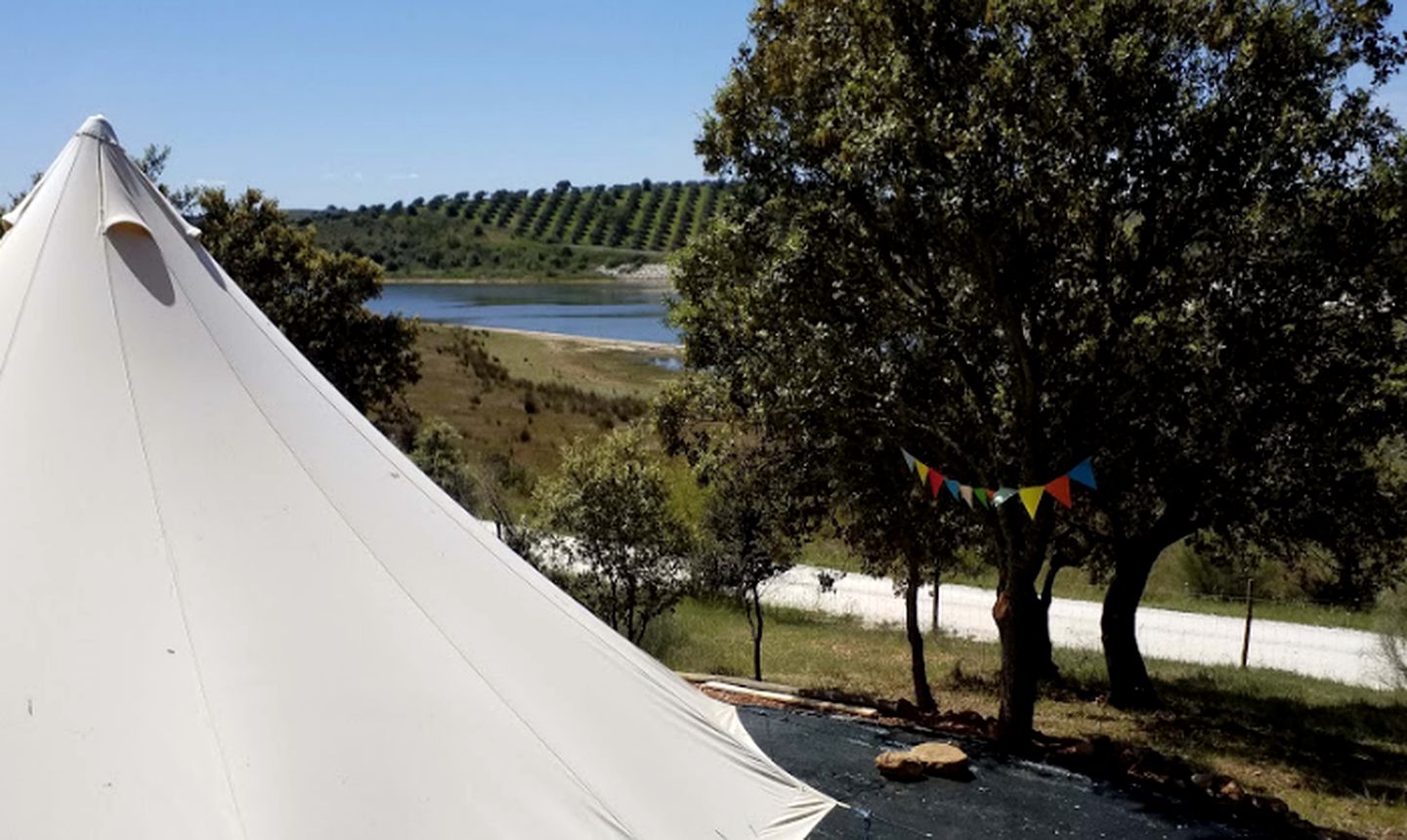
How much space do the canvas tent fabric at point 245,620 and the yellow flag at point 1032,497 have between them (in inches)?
138

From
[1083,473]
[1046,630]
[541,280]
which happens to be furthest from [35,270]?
[541,280]

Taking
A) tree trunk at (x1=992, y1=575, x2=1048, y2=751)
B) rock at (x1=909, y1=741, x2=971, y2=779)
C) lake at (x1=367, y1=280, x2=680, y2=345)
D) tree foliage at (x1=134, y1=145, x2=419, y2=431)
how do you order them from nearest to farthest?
1. rock at (x1=909, y1=741, x2=971, y2=779)
2. tree trunk at (x1=992, y1=575, x2=1048, y2=751)
3. tree foliage at (x1=134, y1=145, x2=419, y2=431)
4. lake at (x1=367, y1=280, x2=680, y2=345)

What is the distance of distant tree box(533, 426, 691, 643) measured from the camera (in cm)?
1449

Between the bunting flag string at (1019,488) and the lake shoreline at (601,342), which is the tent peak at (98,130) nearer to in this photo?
the bunting flag string at (1019,488)

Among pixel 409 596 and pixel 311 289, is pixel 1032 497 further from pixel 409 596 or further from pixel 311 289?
pixel 311 289

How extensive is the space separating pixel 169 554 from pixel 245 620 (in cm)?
41

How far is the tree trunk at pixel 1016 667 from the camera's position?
32.2ft

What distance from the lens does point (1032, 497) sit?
873 cm

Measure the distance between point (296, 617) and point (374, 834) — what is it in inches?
38.6

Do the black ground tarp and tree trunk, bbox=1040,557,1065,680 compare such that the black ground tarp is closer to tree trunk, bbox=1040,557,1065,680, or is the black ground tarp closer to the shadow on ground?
the shadow on ground

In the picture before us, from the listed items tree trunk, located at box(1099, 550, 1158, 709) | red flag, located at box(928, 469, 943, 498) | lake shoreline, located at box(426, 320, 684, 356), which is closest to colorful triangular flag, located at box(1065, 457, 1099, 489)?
red flag, located at box(928, 469, 943, 498)

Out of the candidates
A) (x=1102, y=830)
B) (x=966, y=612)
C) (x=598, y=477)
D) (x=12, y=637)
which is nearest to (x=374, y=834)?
(x=12, y=637)

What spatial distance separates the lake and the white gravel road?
40.1m

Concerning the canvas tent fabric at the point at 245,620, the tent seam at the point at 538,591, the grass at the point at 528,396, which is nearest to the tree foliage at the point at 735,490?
the tent seam at the point at 538,591
